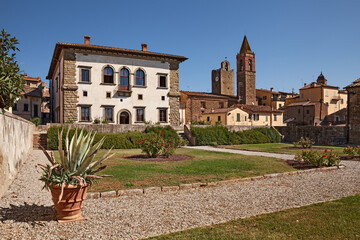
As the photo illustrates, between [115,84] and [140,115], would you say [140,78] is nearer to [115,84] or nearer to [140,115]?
[115,84]

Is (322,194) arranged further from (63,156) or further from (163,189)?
(63,156)

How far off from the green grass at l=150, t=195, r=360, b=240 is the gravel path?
0.36m

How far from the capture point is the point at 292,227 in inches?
183

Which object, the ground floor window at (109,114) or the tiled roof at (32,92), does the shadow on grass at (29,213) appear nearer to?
the ground floor window at (109,114)

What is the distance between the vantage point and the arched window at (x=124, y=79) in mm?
30250

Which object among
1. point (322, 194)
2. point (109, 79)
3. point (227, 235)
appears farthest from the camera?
point (109, 79)

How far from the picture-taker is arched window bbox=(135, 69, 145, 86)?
102 feet

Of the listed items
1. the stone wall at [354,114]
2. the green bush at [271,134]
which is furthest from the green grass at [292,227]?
the green bush at [271,134]

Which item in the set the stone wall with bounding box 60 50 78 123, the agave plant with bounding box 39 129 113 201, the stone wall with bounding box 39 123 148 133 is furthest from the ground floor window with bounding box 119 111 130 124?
the agave plant with bounding box 39 129 113 201

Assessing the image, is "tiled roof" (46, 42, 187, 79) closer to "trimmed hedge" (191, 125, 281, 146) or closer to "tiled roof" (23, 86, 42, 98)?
"tiled roof" (23, 86, 42, 98)

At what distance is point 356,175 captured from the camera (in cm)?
1000

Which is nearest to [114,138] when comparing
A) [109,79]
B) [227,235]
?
[109,79]

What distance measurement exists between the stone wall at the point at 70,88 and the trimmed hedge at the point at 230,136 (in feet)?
41.4

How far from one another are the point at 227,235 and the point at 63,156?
126 inches
